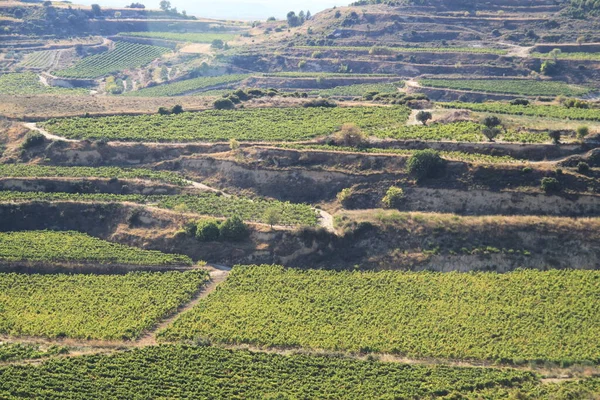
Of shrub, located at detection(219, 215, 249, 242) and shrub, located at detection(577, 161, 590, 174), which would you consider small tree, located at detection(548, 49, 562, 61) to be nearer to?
shrub, located at detection(577, 161, 590, 174)

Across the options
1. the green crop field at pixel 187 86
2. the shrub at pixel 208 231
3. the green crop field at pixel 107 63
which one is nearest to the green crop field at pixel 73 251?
the shrub at pixel 208 231

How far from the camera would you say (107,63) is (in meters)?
188

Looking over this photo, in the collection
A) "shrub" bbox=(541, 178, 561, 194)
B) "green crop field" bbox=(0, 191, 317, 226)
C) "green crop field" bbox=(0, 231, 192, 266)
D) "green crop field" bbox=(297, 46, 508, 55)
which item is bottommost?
"green crop field" bbox=(0, 231, 192, 266)

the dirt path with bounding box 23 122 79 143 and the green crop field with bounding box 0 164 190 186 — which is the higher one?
the dirt path with bounding box 23 122 79 143

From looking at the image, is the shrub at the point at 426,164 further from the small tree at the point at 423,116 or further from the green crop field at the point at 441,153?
the small tree at the point at 423,116

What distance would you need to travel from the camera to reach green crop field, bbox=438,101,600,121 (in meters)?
102

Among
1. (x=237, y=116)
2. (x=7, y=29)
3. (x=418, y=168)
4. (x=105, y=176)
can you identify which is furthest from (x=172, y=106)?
(x=7, y=29)

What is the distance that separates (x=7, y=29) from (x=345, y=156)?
14387 cm

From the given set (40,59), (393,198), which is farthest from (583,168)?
(40,59)

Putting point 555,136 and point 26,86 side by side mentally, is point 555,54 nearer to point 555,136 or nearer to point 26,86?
point 555,136

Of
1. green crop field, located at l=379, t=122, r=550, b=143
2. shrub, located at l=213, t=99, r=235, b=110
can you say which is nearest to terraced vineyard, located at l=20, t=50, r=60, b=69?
shrub, located at l=213, t=99, r=235, b=110

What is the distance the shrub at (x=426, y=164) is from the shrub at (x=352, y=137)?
11.1m

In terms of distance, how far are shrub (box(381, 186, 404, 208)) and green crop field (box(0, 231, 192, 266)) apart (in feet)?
82.5

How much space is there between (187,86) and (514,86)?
78.3m
